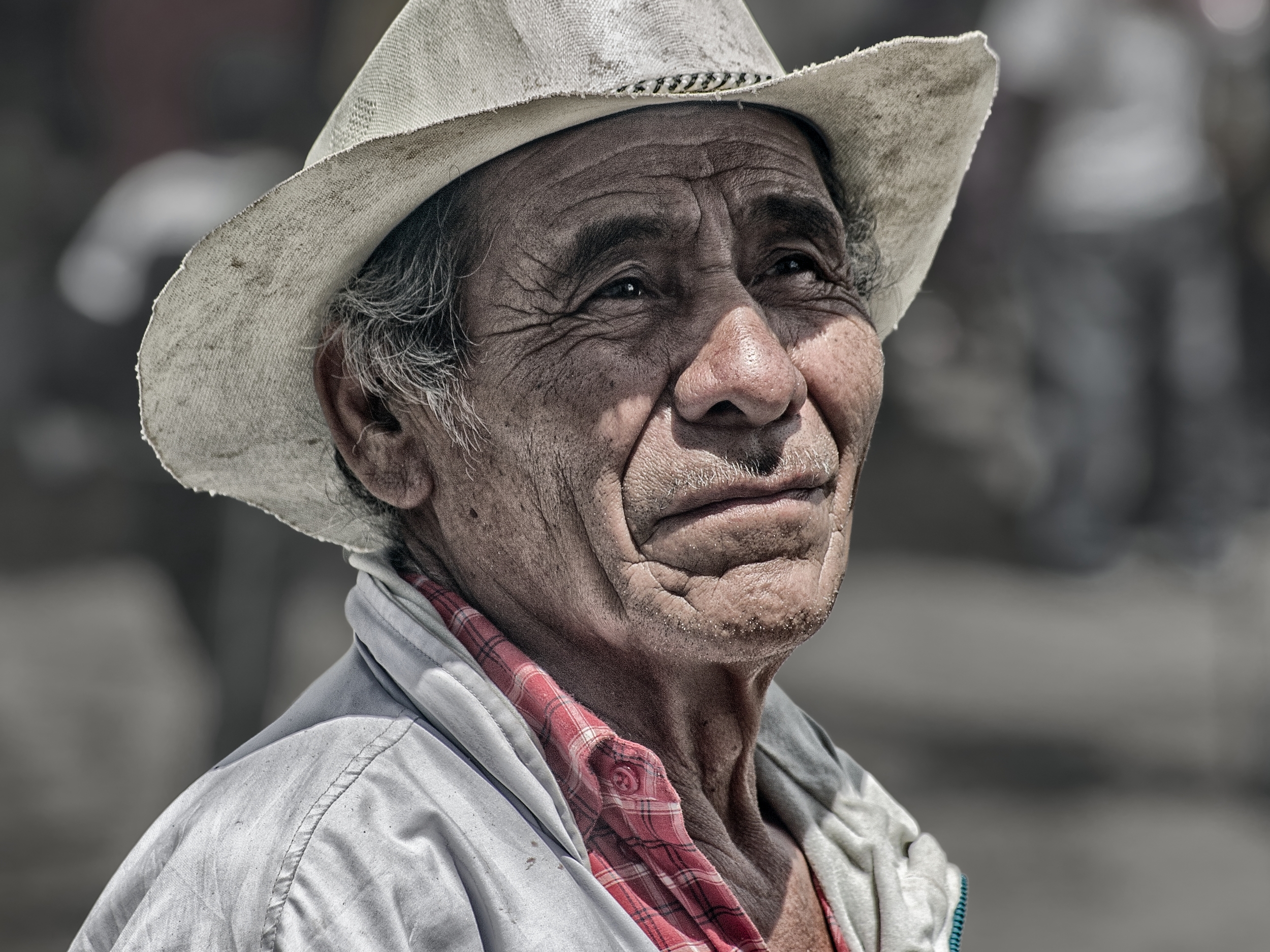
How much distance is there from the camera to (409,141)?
1807 mm

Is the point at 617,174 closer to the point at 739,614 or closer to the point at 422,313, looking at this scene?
the point at 422,313

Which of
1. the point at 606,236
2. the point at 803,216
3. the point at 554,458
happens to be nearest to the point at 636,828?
the point at 554,458

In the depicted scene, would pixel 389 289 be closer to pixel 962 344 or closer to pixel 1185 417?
pixel 1185 417

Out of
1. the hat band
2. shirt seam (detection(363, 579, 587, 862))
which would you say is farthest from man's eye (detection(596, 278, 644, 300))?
shirt seam (detection(363, 579, 587, 862))

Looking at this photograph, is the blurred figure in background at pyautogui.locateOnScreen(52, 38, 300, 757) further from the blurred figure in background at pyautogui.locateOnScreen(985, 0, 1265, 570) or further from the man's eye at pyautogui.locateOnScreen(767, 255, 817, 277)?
the blurred figure in background at pyautogui.locateOnScreen(985, 0, 1265, 570)

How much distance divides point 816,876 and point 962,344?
1149cm

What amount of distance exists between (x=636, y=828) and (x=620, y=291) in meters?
0.68

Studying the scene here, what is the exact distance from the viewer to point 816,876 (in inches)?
85.3

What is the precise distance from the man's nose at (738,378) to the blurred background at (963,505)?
134 inches

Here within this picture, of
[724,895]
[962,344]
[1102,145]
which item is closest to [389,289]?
[724,895]

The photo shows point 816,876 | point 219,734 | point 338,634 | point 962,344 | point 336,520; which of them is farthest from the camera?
point 962,344

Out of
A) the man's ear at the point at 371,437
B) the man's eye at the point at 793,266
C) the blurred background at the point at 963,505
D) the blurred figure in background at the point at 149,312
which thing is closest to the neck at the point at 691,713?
the man's ear at the point at 371,437

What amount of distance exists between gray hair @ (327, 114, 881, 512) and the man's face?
0.02 m

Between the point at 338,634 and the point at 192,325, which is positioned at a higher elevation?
the point at 192,325
